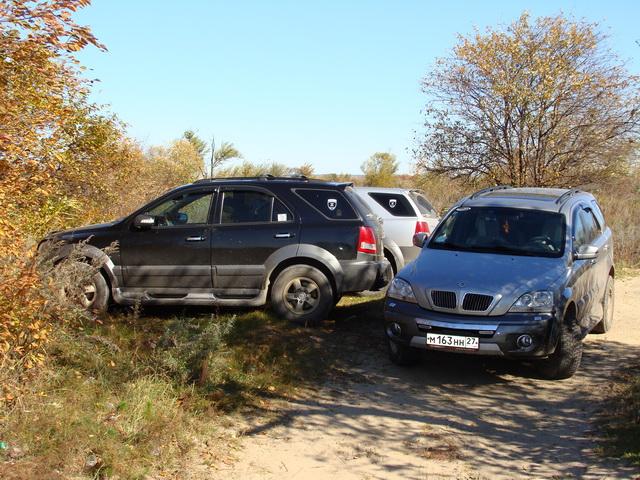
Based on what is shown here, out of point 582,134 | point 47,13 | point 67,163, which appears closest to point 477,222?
point 47,13

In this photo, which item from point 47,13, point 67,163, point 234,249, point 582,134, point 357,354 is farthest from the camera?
point 582,134

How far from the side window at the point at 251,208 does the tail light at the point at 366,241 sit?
0.91 m

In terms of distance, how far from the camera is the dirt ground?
5449mm

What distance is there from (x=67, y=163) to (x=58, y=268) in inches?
202

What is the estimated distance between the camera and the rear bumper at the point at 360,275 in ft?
29.2

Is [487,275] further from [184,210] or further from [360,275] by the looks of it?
[184,210]

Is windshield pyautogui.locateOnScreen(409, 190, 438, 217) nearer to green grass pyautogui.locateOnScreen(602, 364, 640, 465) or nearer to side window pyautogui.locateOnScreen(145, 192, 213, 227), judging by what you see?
side window pyautogui.locateOnScreen(145, 192, 213, 227)

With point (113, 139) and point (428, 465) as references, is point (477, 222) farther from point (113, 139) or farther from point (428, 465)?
point (113, 139)

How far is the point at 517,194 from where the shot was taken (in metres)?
9.12

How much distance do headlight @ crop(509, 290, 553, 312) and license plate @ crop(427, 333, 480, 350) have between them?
486mm

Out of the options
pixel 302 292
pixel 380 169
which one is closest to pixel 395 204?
pixel 302 292

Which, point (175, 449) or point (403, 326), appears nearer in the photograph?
point (175, 449)

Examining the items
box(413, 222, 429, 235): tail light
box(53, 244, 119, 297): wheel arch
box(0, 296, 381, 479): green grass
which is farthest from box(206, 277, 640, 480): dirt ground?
box(413, 222, 429, 235): tail light

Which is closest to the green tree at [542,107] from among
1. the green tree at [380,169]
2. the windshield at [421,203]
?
the windshield at [421,203]
